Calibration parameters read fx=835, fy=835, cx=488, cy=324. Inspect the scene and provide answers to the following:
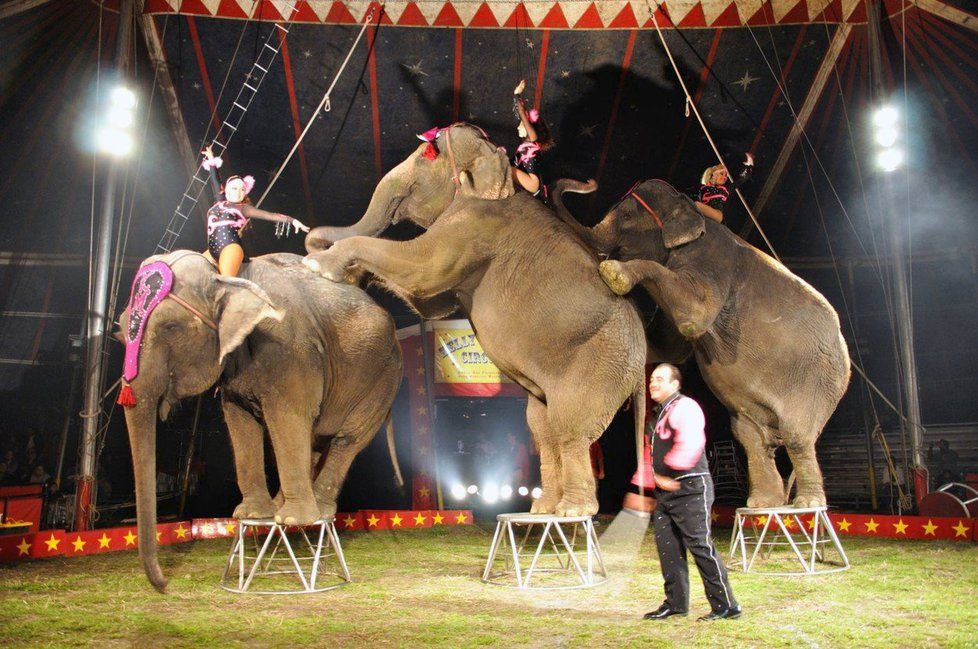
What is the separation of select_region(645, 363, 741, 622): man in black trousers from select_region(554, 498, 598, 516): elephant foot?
2.53 feet

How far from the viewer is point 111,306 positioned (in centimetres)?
787

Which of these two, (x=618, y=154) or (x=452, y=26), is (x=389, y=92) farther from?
(x=618, y=154)

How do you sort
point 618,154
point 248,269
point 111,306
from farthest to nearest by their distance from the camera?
point 618,154 < point 111,306 < point 248,269

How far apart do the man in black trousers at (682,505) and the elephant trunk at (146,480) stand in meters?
2.39

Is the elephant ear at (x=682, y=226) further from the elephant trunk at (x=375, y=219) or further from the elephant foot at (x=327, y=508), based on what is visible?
the elephant foot at (x=327, y=508)

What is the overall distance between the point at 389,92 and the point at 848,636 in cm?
726

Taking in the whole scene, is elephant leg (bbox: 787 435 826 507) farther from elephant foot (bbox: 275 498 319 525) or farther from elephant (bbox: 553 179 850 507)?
elephant foot (bbox: 275 498 319 525)

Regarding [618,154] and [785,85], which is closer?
[785,85]

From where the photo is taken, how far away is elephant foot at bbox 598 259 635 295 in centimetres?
471

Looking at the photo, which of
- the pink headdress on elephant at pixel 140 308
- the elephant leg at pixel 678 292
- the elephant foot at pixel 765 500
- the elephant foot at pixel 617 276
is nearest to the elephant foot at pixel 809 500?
the elephant foot at pixel 765 500

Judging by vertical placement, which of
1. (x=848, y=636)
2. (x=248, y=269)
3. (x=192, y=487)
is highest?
(x=248, y=269)

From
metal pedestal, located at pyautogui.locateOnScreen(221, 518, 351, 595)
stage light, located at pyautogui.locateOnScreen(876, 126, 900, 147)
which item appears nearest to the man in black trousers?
metal pedestal, located at pyautogui.locateOnScreen(221, 518, 351, 595)

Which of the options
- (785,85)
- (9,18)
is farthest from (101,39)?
(785,85)

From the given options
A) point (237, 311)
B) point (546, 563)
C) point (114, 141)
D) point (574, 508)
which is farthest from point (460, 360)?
point (237, 311)
